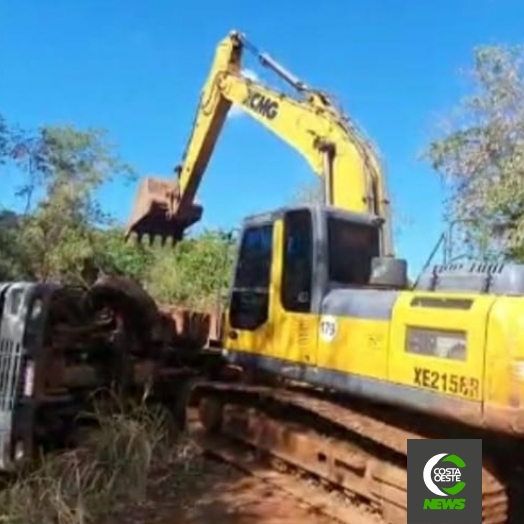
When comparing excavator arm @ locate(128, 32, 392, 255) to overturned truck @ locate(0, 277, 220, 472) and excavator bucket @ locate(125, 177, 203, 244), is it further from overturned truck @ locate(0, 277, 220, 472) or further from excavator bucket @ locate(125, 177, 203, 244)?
overturned truck @ locate(0, 277, 220, 472)

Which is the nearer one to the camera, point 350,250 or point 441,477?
point 441,477

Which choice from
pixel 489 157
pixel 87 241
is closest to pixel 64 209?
pixel 87 241

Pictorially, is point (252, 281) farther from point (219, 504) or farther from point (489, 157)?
point (489, 157)

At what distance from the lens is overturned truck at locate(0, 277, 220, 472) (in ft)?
18.6

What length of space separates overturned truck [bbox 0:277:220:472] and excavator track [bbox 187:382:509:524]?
0.65 m

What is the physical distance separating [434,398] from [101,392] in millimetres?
3139

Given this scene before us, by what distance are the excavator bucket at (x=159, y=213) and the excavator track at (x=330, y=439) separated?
117 inches

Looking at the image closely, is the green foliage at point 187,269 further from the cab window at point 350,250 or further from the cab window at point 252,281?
the cab window at point 350,250

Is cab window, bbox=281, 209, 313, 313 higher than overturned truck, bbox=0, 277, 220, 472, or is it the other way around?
cab window, bbox=281, 209, 313, 313

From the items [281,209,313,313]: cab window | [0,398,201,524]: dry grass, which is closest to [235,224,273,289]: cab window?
[281,209,313,313]: cab window

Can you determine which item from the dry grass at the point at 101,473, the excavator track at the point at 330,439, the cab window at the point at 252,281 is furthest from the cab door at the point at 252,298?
the dry grass at the point at 101,473

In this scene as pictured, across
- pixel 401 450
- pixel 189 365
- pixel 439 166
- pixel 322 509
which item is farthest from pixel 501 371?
pixel 439 166

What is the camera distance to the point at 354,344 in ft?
18.1

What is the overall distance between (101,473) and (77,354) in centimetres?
133
